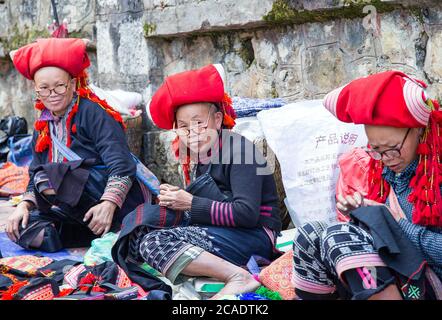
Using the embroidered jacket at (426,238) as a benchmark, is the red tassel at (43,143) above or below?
above

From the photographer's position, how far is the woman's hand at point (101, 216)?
4012 millimetres

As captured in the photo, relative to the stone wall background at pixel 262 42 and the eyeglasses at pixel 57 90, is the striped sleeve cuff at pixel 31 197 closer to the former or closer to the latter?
the eyeglasses at pixel 57 90

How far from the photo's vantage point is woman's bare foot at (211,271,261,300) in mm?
3201

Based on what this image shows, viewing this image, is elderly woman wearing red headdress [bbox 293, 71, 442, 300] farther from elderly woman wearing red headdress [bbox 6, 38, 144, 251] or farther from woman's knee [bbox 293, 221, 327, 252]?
elderly woman wearing red headdress [bbox 6, 38, 144, 251]

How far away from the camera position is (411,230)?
106 inches

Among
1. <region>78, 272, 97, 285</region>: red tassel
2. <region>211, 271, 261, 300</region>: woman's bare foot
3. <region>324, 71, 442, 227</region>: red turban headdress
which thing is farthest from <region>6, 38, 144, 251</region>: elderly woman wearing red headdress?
<region>324, 71, 442, 227</region>: red turban headdress

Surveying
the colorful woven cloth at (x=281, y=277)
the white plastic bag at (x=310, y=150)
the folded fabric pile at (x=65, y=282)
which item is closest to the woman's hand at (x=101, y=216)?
the folded fabric pile at (x=65, y=282)

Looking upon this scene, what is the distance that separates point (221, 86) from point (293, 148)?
2.30ft

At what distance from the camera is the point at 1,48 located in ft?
25.2

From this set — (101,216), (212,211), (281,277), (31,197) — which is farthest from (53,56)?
(281,277)

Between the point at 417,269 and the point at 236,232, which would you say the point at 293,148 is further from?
the point at 417,269

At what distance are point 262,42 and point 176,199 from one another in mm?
1761

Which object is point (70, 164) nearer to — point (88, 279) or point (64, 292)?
point (88, 279)
